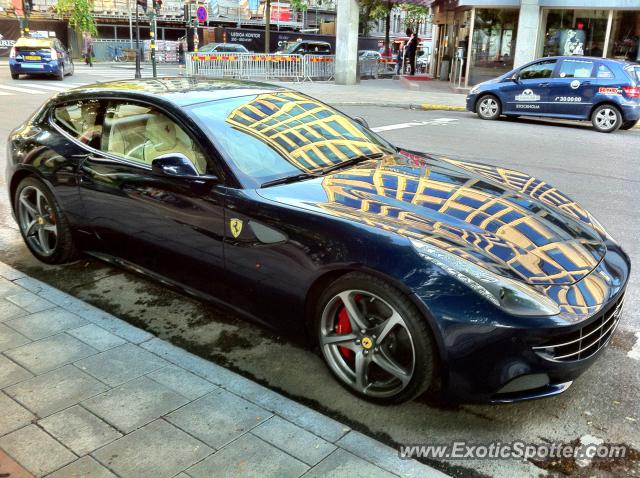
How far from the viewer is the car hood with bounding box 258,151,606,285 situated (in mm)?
2840

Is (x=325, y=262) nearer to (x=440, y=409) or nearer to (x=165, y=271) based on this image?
(x=440, y=409)

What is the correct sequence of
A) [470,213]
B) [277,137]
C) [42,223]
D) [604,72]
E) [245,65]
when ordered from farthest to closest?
[245,65]
[604,72]
[42,223]
[277,137]
[470,213]

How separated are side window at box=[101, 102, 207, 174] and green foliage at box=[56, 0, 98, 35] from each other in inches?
1712

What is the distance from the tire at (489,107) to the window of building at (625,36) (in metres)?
7.49

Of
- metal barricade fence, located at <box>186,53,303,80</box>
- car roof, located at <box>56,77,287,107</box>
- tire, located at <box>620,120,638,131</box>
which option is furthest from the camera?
metal barricade fence, located at <box>186,53,303,80</box>

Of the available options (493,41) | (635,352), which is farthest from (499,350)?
(493,41)

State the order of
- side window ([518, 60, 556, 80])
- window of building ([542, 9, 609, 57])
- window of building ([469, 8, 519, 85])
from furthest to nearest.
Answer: window of building ([469, 8, 519, 85]), window of building ([542, 9, 609, 57]), side window ([518, 60, 556, 80])

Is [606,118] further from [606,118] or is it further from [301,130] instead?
[301,130]

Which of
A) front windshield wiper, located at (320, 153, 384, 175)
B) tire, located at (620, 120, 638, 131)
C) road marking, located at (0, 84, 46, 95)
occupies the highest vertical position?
front windshield wiper, located at (320, 153, 384, 175)

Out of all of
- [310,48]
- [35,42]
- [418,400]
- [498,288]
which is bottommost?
[418,400]

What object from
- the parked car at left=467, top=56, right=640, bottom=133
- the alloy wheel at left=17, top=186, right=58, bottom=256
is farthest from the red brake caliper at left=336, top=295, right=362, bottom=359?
the parked car at left=467, top=56, right=640, bottom=133

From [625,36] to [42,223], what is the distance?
20249 mm

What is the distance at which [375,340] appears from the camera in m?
2.96

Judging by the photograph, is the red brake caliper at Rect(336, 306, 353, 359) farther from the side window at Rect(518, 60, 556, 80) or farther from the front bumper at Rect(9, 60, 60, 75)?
the front bumper at Rect(9, 60, 60, 75)
